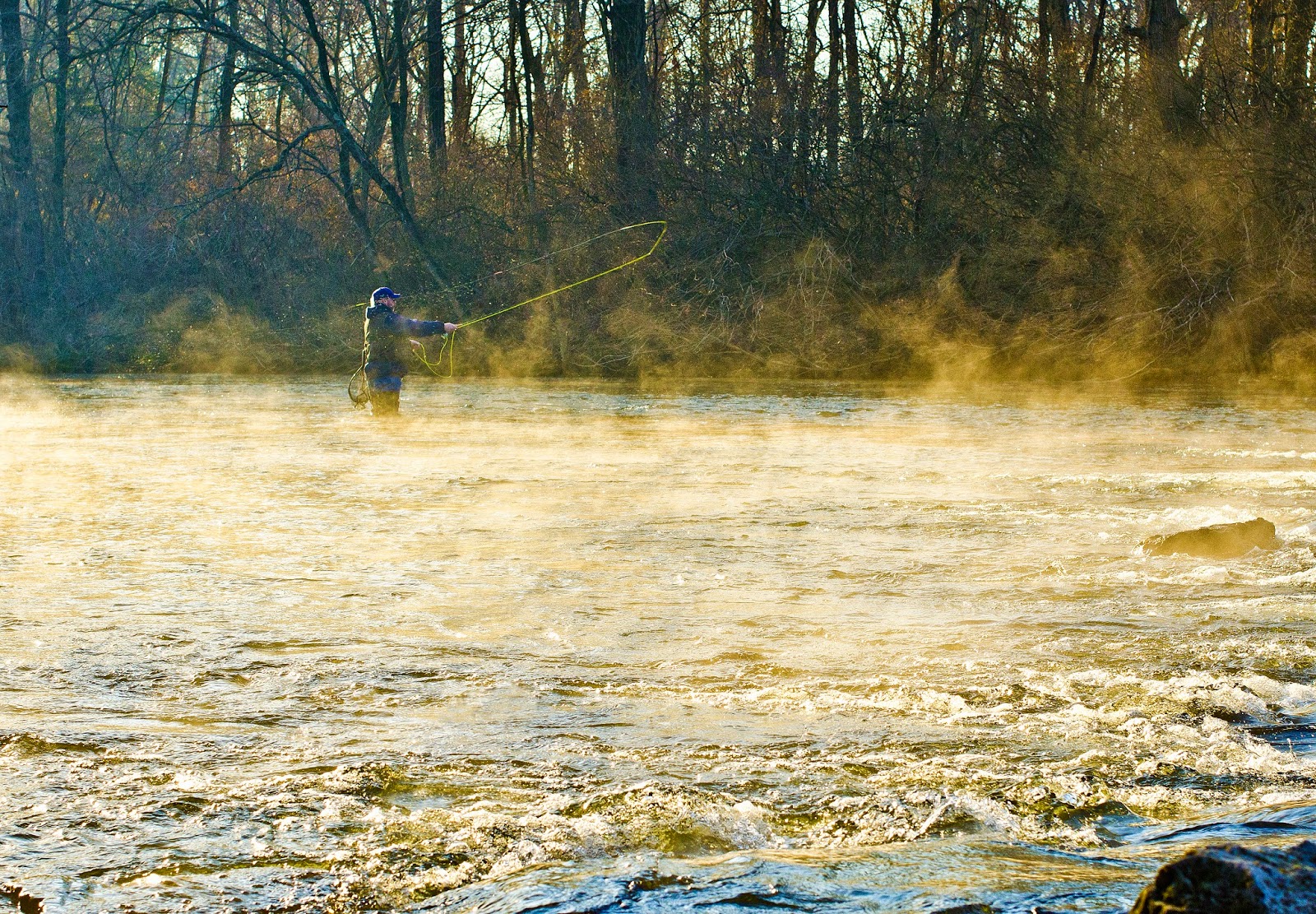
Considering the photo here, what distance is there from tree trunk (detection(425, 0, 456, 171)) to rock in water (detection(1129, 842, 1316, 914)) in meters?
27.6

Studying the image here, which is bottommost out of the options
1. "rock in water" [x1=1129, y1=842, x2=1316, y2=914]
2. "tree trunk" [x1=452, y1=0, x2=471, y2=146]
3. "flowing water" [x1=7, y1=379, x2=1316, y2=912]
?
"flowing water" [x1=7, y1=379, x2=1316, y2=912]

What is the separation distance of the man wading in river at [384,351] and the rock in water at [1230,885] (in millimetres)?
14446

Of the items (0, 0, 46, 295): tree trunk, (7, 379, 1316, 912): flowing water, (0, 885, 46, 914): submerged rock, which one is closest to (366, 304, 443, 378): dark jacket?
(7, 379, 1316, 912): flowing water

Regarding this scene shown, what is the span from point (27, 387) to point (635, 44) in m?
11.2

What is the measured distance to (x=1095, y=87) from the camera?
22594 mm

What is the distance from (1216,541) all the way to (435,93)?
24855 millimetres

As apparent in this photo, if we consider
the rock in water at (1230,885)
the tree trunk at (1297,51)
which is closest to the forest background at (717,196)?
the tree trunk at (1297,51)

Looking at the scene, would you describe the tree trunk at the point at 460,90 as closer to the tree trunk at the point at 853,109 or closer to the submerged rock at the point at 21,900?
the tree trunk at the point at 853,109

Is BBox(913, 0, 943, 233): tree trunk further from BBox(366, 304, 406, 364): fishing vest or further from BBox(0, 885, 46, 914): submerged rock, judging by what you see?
BBox(0, 885, 46, 914): submerged rock

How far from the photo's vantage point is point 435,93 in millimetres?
30172

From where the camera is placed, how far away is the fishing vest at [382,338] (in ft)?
54.7

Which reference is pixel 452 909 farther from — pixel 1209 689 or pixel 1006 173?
pixel 1006 173

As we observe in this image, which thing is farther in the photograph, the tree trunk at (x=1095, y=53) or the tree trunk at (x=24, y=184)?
the tree trunk at (x=24, y=184)

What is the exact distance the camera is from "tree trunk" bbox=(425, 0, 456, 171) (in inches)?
1141
